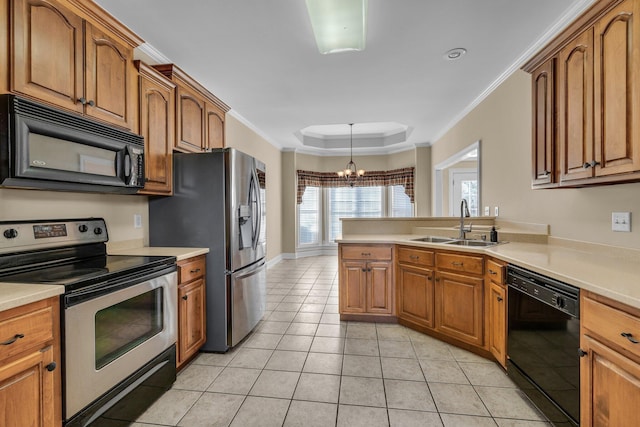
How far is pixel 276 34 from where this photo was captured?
98.3 inches

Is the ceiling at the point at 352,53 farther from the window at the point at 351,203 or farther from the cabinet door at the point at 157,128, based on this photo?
the window at the point at 351,203

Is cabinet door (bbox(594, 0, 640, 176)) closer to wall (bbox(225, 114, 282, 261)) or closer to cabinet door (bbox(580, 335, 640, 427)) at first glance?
cabinet door (bbox(580, 335, 640, 427))

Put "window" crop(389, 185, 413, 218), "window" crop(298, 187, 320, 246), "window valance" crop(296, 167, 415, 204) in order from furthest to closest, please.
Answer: "window" crop(298, 187, 320, 246)
"window" crop(389, 185, 413, 218)
"window valance" crop(296, 167, 415, 204)

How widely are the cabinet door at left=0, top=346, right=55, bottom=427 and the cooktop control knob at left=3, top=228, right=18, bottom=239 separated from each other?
30.1 inches

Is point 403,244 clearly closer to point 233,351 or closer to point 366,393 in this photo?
point 366,393

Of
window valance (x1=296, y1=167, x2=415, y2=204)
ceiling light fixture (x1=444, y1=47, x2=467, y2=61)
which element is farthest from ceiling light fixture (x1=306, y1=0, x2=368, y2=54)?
window valance (x1=296, y1=167, x2=415, y2=204)

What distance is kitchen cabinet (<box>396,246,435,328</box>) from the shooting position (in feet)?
9.22

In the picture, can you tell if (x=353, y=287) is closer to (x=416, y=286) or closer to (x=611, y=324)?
(x=416, y=286)

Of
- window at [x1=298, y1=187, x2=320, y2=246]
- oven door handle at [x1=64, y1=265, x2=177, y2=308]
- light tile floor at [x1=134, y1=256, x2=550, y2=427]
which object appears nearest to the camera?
oven door handle at [x1=64, y1=265, x2=177, y2=308]

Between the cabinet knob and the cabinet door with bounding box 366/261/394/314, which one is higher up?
the cabinet knob

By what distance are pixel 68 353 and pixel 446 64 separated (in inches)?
142

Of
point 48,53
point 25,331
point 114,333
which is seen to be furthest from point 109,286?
point 48,53

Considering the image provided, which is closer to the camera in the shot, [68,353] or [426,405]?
[68,353]

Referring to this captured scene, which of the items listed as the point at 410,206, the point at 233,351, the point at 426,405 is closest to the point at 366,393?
the point at 426,405
